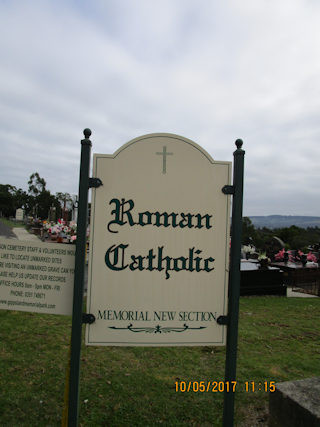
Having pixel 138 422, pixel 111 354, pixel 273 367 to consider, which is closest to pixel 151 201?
pixel 138 422

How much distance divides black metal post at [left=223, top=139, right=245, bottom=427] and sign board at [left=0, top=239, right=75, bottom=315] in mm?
1186

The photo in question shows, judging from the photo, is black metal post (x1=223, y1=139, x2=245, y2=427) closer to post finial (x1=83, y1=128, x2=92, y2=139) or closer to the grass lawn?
the grass lawn

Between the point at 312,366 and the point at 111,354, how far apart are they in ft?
8.44

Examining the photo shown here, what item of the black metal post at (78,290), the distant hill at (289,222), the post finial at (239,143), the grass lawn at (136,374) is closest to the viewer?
the black metal post at (78,290)

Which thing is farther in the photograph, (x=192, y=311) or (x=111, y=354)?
(x=111, y=354)

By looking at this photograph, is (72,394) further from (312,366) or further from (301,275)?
(301,275)

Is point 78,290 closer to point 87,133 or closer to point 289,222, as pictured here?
point 87,133

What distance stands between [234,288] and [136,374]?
1984 millimetres

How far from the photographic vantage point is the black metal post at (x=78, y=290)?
6.80ft

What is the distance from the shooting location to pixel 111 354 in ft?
12.7

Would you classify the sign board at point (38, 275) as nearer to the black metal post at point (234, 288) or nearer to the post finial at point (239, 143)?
the black metal post at point (234, 288)

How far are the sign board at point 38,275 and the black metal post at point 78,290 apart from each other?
0.12 metres
